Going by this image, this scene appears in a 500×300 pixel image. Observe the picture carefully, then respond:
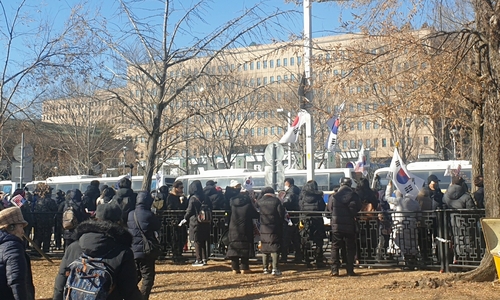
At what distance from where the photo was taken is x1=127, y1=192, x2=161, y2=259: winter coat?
27.2ft

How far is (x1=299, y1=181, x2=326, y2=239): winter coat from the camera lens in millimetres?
12844

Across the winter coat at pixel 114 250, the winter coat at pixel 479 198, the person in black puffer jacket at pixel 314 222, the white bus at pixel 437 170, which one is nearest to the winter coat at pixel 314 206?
the person in black puffer jacket at pixel 314 222

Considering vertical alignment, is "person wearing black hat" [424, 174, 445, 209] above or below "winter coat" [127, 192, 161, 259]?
above

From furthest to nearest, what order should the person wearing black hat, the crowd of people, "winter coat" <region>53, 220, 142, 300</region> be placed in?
the person wearing black hat < the crowd of people < "winter coat" <region>53, 220, 142, 300</region>

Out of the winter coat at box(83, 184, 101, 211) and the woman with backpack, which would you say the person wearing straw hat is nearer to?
the woman with backpack

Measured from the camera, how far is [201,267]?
519 inches

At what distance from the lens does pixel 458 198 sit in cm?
1236

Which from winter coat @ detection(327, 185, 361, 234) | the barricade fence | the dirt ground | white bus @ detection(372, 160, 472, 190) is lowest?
the dirt ground

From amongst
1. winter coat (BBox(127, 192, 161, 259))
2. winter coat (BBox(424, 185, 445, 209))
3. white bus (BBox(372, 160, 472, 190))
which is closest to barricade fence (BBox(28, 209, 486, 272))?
winter coat (BBox(424, 185, 445, 209))

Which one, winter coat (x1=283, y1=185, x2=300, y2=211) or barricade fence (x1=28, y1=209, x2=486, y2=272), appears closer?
barricade fence (x1=28, y1=209, x2=486, y2=272)

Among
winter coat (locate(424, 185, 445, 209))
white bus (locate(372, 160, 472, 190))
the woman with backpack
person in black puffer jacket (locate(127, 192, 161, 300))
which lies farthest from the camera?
white bus (locate(372, 160, 472, 190))

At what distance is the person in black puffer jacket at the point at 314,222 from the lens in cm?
1284

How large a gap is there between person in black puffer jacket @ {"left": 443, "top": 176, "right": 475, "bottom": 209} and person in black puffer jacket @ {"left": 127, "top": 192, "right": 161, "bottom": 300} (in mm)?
6589

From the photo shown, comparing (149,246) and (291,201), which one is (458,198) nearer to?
(291,201)
